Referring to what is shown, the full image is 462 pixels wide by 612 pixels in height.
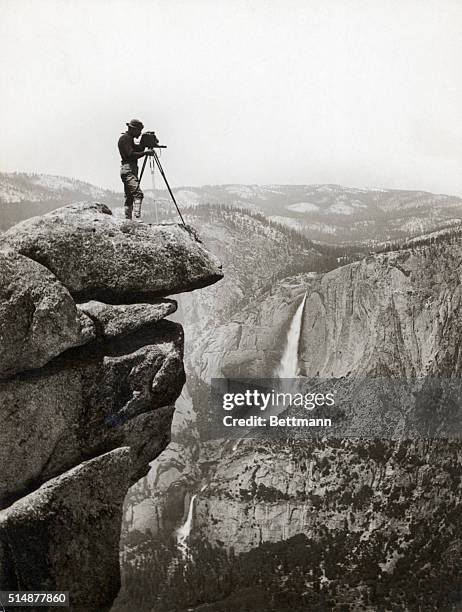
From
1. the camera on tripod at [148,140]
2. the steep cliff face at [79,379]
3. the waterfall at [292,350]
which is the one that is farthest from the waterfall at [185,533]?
the camera on tripod at [148,140]

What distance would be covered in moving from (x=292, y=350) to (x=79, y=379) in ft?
99.0

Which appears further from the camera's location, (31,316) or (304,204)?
(304,204)

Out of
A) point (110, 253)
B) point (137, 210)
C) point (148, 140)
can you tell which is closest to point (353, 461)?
point (137, 210)

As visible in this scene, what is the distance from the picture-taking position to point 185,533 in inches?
1478

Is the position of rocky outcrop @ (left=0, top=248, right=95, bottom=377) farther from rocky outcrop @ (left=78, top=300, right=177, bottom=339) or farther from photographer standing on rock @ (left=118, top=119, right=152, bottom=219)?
photographer standing on rock @ (left=118, top=119, right=152, bottom=219)

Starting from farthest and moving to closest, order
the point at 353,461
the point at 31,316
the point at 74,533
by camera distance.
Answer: the point at 353,461 < the point at 74,533 < the point at 31,316

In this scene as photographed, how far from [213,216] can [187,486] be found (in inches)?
788

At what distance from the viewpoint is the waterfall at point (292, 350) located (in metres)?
34.6

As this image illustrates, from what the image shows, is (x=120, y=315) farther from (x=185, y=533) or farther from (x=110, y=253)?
(x=185, y=533)

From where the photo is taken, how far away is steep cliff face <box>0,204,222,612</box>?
9.39 metres

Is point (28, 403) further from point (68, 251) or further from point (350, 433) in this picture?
point (350, 433)

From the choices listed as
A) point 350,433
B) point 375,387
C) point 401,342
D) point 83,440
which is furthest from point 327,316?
point 83,440

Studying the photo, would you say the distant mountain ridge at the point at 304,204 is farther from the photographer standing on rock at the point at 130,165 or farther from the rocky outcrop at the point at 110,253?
the rocky outcrop at the point at 110,253

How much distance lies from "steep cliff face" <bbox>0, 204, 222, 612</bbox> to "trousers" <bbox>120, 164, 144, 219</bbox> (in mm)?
1264
